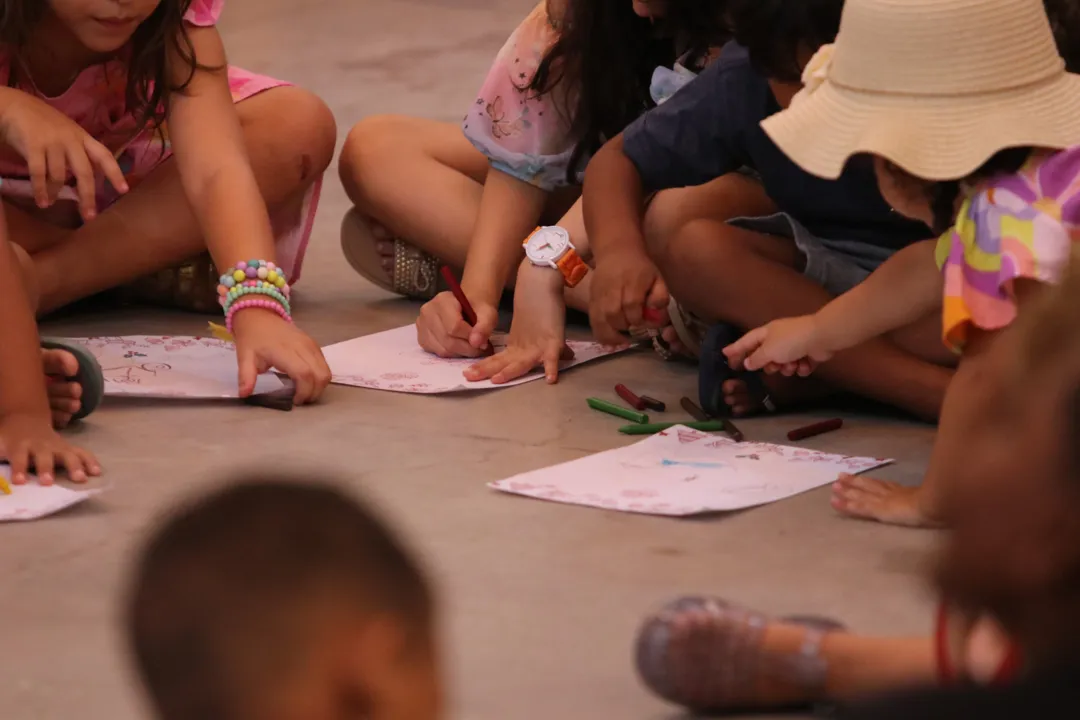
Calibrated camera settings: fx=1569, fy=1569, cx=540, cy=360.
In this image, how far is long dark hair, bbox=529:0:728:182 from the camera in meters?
1.59

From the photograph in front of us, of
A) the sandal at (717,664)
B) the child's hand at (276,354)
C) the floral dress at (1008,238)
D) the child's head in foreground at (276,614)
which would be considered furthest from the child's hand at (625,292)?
the child's head in foreground at (276,614)

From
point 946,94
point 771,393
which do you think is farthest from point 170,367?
point 946,94

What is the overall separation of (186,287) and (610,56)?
1.92 feet

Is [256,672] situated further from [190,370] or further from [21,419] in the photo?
[190,370]

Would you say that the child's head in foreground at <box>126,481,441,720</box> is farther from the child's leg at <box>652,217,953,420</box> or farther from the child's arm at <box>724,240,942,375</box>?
the child's leg at <box>652,217,953,420</box>

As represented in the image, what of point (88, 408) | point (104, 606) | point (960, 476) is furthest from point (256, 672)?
point (88, 408)

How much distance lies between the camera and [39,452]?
1.21 metres

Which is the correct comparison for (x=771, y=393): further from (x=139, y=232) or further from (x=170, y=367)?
(x=139, y=232)

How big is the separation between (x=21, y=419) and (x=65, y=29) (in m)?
0.55

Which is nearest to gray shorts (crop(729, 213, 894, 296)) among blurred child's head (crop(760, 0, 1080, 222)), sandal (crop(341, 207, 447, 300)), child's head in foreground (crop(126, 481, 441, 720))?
blurred child's head (crop(760, 0, 1080, 222))

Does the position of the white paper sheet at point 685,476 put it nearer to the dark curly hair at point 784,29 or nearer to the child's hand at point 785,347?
the child's hand at point 785,347

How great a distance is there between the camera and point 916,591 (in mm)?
984

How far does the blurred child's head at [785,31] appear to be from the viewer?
130 cm

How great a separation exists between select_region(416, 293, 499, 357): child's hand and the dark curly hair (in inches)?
16.9
